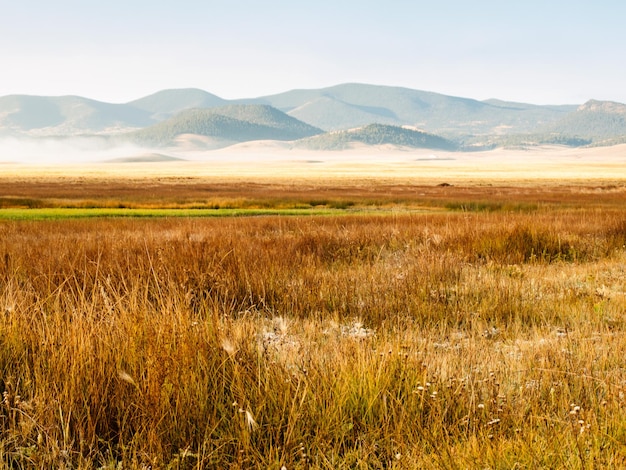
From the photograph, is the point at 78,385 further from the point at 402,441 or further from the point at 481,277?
the point at 481,277

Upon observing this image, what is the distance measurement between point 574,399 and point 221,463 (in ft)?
8.59

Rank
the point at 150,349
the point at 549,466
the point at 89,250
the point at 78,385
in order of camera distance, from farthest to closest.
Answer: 1. the point at 89,250
2. the point at 150,349
3. the point at 78,385
4. the point at 549,466

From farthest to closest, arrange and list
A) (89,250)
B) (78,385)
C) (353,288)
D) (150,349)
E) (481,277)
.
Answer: (89,250), (481,277), (353,288), (150,349), (78,385)

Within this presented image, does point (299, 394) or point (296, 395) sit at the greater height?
point (296, 395)

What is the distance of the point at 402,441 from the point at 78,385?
2173 mm

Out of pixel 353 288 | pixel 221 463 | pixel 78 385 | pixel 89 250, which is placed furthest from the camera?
pixel 89 250

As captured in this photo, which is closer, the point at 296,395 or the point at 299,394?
the point at 296,395

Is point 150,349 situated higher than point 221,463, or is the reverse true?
point 150,349

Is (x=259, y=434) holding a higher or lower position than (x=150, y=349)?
lower

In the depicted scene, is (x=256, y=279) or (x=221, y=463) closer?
(x=221, y=463)

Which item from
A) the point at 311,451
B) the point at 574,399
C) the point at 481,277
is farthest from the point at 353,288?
the point at 311,451

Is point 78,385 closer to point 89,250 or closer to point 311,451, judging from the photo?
point 311,451

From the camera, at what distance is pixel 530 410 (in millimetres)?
4316

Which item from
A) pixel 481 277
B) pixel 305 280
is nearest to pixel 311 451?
pixel 305 280
